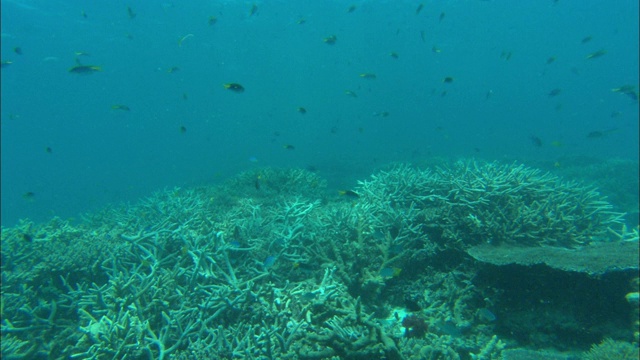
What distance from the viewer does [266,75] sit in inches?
2987

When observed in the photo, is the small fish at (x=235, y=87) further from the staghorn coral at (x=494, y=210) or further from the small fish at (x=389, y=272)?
the small fish at (x=389, y=272)

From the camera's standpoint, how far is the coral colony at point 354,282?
11.9 feet

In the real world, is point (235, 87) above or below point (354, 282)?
above

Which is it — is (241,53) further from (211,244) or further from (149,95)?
(211,244)

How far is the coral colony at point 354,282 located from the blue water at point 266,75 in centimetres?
708

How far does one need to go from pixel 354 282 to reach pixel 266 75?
77.2 m

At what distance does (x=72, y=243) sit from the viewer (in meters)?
6.37

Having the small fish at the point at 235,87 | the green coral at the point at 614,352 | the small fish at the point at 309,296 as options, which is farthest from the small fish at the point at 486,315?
the small fish at the point at 235,87

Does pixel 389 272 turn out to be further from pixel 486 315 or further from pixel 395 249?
pixel 486 315

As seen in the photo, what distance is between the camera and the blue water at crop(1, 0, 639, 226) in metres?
36.6

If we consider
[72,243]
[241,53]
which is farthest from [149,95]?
[72,243]

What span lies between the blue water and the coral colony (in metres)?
7.08

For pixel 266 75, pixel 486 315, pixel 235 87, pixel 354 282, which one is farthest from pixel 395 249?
pixel 266 75

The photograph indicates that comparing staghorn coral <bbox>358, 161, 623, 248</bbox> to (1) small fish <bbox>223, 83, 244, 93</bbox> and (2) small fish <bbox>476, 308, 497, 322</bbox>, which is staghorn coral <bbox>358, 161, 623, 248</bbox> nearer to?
(2) small fish <bbox>476, 308, 497, 322</bbox>
